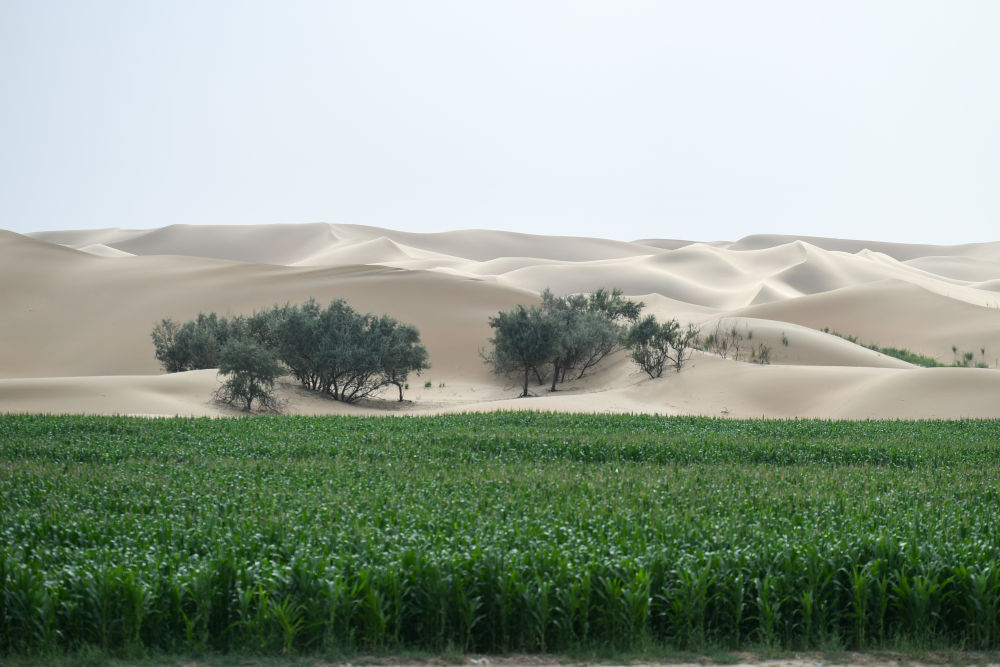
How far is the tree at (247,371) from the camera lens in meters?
26.2

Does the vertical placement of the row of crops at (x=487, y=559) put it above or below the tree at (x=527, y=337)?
below

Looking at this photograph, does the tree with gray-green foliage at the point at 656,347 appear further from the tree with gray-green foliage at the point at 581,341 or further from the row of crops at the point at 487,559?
the row of crops at the point at 487,559

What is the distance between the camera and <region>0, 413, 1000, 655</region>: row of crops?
6488mm

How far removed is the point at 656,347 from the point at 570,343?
12.5 ft

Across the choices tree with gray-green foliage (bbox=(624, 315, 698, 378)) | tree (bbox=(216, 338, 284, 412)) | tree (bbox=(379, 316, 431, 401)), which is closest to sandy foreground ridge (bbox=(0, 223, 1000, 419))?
tree with gray-green foliage (bbox=(624, 315, 698, 378))

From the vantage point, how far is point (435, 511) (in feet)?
30.6

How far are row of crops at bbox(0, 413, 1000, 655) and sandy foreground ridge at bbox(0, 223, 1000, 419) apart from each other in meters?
14.9

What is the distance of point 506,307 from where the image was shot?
53.9 m

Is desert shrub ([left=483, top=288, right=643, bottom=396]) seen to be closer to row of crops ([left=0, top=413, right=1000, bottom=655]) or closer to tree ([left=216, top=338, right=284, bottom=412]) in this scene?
tree ([left=216, top=338, right=284, bottom=412])

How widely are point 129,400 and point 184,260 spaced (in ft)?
153

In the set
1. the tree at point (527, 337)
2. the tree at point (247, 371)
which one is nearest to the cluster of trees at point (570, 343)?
the tree at point (527, 337)

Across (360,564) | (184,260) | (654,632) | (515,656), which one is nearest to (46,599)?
(360,564)

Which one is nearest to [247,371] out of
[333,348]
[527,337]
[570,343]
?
[333,348]

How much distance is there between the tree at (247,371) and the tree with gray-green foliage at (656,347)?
14154 millimetres
